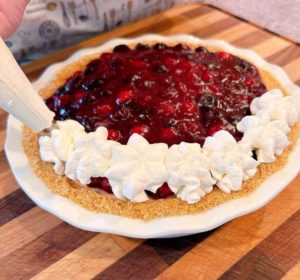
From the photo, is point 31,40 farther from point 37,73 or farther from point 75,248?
point 75,248

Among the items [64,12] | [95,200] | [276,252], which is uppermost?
[64,12]

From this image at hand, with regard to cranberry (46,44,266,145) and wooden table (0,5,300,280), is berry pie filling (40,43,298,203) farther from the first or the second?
wooden table (0,5,300,280)

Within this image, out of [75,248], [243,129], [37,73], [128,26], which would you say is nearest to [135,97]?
[243,129]

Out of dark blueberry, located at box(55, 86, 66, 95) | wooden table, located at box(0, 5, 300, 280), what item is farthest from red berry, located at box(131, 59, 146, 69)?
wooden table, located at box(0, 5, 300, 280)

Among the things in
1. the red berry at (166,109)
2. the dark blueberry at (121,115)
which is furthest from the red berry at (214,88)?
the dark blueberry at (121,115)

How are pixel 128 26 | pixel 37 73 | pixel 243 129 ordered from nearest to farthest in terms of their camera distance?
pixel 243 129 < pixel 37 73 < pixel 128 26

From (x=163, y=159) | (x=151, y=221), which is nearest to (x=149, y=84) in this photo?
(x=163, y=159)

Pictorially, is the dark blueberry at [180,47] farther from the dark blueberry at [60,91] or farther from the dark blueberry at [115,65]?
the dark blueberry at [60,91]
